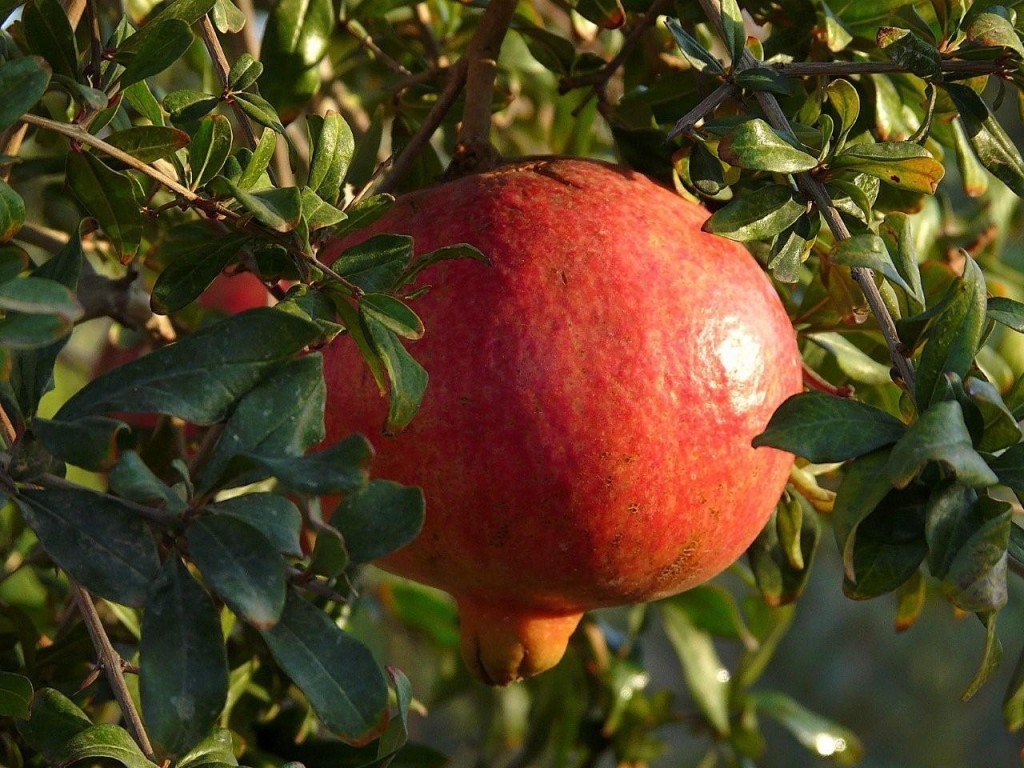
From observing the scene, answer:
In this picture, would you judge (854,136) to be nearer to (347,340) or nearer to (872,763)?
(347,340)

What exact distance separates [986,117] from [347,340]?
0.41m

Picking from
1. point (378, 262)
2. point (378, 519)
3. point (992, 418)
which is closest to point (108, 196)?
point (378, 262)

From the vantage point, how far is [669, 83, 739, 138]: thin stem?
71 centimetres

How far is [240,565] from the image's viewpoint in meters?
0.54

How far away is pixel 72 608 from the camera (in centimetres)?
98

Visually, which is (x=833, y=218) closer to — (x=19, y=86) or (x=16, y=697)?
(x=19, y=86)

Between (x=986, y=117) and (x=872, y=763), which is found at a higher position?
(x=986, y=117)

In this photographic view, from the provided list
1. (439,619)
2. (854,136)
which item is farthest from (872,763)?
(854,136)

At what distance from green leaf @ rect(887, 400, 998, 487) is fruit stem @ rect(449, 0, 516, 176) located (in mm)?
411

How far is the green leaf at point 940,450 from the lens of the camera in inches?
21.4

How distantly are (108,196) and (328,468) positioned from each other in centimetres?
26

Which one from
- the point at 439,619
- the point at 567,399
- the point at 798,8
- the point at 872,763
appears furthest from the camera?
the point at 872,763

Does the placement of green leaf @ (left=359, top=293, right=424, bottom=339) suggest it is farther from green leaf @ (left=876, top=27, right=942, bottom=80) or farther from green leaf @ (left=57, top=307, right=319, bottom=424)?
green leaf @ (left=876, top=27, right=942, bottom=80)

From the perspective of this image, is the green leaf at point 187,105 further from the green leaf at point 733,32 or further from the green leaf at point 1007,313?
the green leaf at point 1007,313
